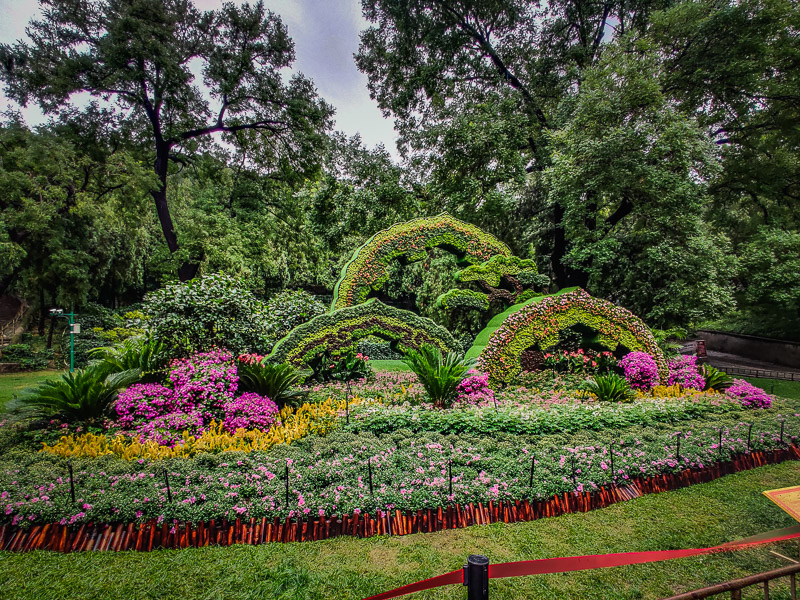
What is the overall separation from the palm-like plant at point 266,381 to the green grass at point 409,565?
2.98 meters

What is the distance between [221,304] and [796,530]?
7.74m

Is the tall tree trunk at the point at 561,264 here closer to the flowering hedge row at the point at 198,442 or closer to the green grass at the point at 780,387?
the green grass at the point at 780,387

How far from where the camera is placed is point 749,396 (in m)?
7.04

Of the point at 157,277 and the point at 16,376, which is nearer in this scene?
the point at 16,376

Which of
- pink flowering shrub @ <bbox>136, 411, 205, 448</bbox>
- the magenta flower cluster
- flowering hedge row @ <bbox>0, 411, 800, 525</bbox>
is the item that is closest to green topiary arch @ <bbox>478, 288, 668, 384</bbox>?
flowering hedge row @ <bbox>0, 411, 800, 525</bbox>

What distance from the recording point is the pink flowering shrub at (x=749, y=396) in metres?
6.94

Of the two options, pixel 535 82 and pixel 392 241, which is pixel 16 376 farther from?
pixel 535 82

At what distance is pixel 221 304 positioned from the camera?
687 centimetres

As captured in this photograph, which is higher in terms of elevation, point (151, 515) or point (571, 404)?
point (571, 404)

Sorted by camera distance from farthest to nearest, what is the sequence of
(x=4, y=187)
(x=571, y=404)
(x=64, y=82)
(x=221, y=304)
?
(x=4, y=187) → (x=64, y=82) → (x=221, y=304) → (x=571, y=404)

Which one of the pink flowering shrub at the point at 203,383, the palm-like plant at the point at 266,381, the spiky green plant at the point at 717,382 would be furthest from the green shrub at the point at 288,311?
the spiky green plant at the point at 717,382

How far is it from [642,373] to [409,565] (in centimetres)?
682

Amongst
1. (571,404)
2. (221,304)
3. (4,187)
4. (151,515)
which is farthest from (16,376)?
(571,404)

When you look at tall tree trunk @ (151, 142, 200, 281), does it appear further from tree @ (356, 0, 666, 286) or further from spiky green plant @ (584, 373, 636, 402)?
spiky green plant @ (584, 373, 636, 402)
